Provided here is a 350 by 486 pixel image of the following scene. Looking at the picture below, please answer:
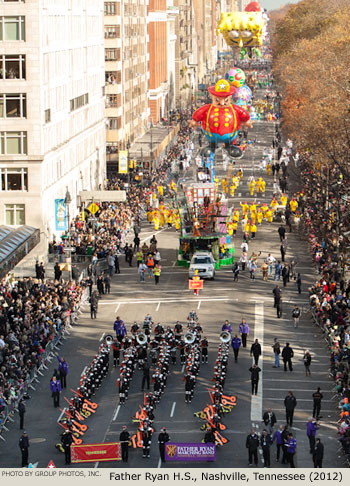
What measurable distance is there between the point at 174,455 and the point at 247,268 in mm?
30890

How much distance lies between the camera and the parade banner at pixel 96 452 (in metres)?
36.1

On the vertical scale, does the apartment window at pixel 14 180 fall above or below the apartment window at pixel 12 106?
below

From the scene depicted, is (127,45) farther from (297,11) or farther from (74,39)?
(297,11)

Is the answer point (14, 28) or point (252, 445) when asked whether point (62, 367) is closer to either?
point (252, 445)

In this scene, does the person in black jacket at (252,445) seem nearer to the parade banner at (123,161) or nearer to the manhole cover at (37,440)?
the manhole cover at (37,440)

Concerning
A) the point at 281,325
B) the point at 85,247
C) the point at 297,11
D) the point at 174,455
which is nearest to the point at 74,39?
the point at 85,247

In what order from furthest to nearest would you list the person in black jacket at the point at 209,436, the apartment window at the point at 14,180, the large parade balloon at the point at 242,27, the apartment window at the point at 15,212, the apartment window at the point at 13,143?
the large parade balloon at the point at 242,27, the apartment window at the point at 15,212, the apartment window at the point at 14,180, the apartment window at the point at 13,143, the person in black jacket at the point at 209,436

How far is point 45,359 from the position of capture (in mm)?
47156

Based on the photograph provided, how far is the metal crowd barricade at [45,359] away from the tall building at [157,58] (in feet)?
294

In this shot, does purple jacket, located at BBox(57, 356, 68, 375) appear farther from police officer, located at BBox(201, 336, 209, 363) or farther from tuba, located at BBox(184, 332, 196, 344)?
police officer, located at BBox(201, 336, 209, 363)

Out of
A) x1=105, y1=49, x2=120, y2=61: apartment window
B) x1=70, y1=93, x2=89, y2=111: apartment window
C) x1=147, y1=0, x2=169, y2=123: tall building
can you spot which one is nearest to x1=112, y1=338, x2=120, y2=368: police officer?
x1=70, y1=93, x2=89, y2=111: apartment window

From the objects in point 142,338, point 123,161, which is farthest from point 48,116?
point 142,338

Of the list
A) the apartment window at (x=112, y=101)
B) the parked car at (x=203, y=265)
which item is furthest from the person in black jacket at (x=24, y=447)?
the apartment window at (x=112, y=101)

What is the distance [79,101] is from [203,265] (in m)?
29.7
